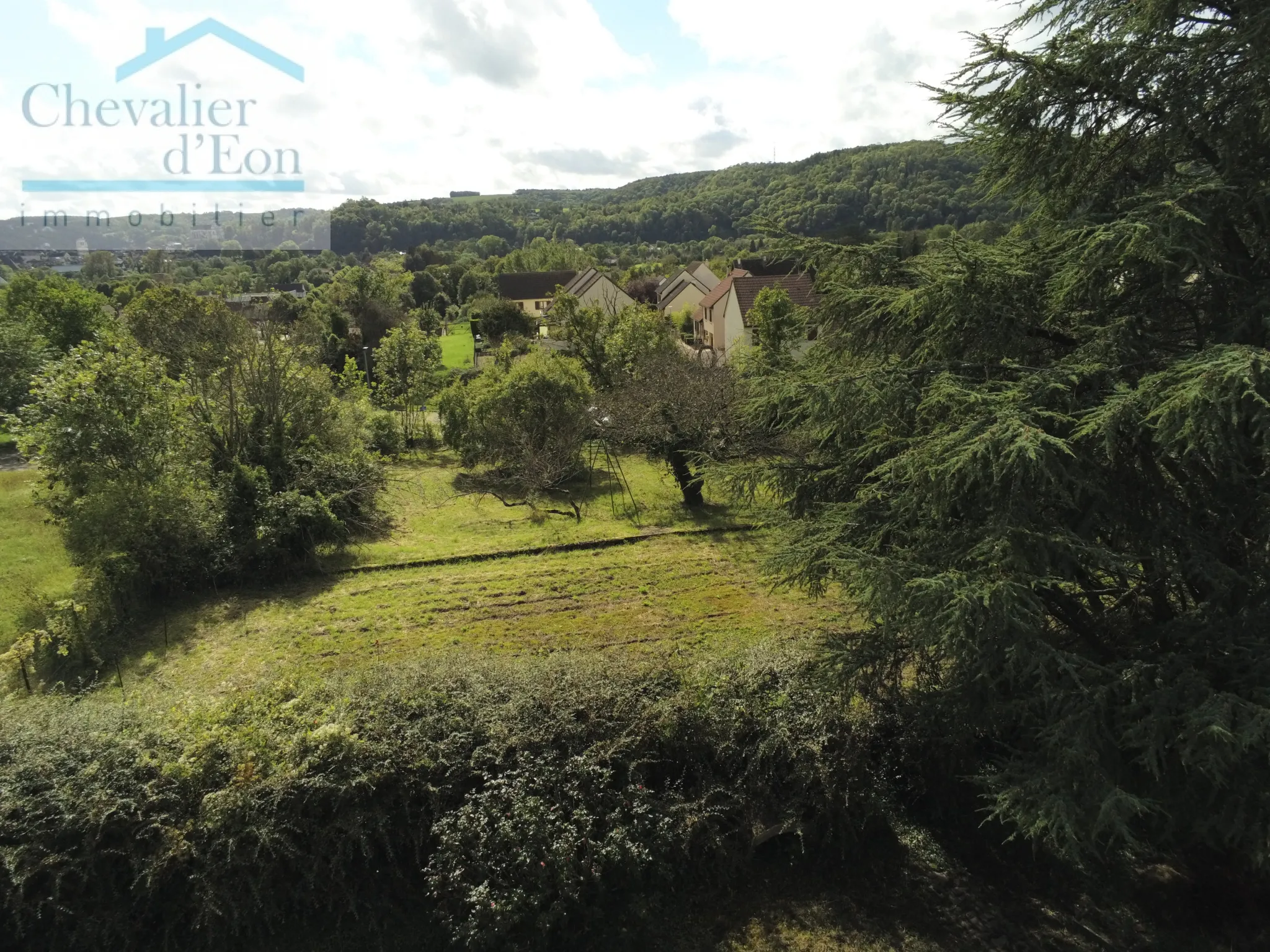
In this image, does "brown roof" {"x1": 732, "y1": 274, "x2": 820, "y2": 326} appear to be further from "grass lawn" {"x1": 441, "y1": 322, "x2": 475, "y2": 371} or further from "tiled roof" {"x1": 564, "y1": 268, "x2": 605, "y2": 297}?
"grass lawn" {"x1": 441, "y1": 322, "x2": 475, "y2": 371}

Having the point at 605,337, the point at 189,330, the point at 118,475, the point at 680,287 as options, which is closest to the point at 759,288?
the point at 605,337

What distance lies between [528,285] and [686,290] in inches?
677

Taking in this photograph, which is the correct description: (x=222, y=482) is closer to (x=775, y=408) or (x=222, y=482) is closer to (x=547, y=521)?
(x=547, y=521)

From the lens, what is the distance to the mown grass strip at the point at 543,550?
561 inches

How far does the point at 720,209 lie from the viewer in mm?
130875

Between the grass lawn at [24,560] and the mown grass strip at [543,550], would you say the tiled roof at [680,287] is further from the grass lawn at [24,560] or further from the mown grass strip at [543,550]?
the grass lawn at [24,560]

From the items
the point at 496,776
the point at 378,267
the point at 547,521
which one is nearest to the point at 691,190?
the point at 378,267

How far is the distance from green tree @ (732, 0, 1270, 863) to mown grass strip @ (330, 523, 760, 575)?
26.4ft

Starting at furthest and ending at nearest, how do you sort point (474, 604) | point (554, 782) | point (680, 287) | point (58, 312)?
point (680, 287), point (58, 312), point (474, 604), point (554, 782)

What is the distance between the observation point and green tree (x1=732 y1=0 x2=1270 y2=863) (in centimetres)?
462

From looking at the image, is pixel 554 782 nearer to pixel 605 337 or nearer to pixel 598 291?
pixel 605 337

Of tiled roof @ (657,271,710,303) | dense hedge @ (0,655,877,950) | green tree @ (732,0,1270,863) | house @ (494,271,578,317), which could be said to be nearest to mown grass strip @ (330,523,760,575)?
dense hedge @ (0,655,877,950)

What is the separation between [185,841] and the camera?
5391mm

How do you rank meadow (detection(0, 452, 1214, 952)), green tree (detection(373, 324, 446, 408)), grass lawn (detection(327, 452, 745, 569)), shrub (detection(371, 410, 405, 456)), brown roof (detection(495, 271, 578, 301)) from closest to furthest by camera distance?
meadow (detection(0, 452, 1214, 952))
grass lawn (detection(327, 452, 745, 569))
shrub (detection(371, 410, 405, 456))
green tree (detection(373, 324, 446, 408))
brown roof (detection(495, 271, 578, 301))
